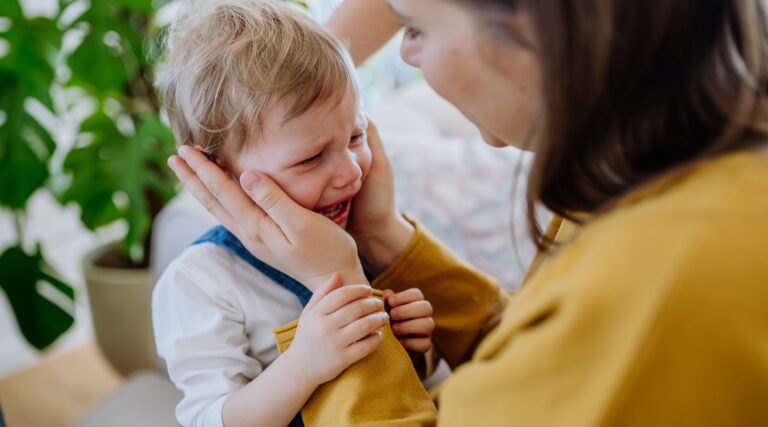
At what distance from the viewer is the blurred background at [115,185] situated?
1.44 metres

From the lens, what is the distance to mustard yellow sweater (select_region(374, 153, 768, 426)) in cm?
49

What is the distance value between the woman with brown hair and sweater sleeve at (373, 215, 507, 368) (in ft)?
1.06

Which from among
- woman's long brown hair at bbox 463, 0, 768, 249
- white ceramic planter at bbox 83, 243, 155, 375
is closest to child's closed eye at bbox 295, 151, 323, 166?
woman's long brown hair at bbox 463, 0, 768, 249

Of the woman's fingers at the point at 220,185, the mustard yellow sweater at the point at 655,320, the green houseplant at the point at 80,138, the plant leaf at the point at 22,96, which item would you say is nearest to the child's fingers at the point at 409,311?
the woman's fingers at the point at 220,185

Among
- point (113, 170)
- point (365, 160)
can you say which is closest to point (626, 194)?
point (365, 160)

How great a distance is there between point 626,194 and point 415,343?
0.41 meters

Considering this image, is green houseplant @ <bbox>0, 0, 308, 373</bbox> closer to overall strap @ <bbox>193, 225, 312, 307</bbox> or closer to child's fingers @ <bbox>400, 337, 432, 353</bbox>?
overall strap @ <bbox>193, 225, 312, 307</bbox>

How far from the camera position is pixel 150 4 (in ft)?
4.89

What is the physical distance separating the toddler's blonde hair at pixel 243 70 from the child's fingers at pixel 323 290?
0.64ft

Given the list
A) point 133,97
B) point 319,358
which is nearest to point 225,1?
point 319,358

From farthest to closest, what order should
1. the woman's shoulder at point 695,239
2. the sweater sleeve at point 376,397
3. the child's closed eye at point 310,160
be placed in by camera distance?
the child's closed eye at point 310,160
the sweater sleeve at point 376,397
the woman's shoulder at point 695,239

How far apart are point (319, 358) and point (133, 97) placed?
1351mm

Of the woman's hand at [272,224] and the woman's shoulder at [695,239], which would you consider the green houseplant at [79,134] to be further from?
the woman's shoulder at [695,239]

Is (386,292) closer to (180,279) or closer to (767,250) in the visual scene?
(180,279)
